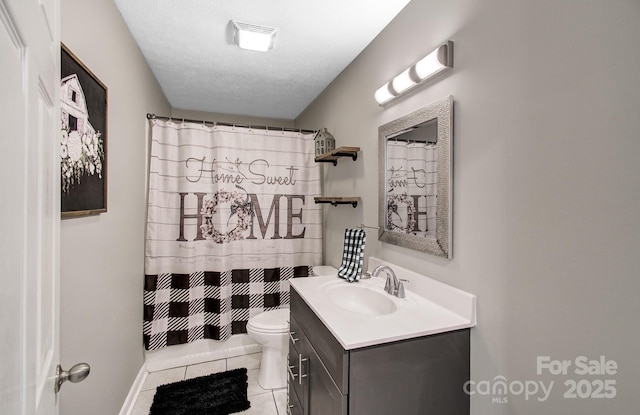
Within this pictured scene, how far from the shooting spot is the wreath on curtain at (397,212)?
1533 millimetres

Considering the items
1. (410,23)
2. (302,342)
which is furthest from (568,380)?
(410,23)

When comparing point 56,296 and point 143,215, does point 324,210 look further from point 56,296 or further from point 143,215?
point 56,296

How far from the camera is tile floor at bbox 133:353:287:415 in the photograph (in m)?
1.91

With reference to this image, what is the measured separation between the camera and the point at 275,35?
72.6 inches

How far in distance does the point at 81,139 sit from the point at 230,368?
2019 millimetres

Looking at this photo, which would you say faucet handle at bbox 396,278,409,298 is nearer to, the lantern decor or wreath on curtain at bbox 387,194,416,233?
wreath on curtain at bbox 387,194,416,233

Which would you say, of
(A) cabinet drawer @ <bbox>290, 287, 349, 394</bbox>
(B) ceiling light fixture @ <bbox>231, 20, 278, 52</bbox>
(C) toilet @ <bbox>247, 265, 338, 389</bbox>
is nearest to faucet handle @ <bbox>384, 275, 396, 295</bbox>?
(A) cabinet drawer @ <bbox>290, 287, 349, 394</bbox>

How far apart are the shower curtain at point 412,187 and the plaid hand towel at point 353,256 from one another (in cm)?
20

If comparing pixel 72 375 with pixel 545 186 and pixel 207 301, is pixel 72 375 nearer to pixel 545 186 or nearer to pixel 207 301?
pixel 545 186

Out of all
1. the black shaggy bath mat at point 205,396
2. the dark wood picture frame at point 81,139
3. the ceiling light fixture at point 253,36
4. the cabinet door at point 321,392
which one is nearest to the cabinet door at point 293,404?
the cabinet door at point 321,392

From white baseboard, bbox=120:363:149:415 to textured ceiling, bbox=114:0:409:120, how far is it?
237cm

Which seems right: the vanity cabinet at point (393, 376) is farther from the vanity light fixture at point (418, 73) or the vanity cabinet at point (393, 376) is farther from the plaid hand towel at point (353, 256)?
the vanity light fixture at point (418, 73)

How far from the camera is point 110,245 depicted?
5.07ft
